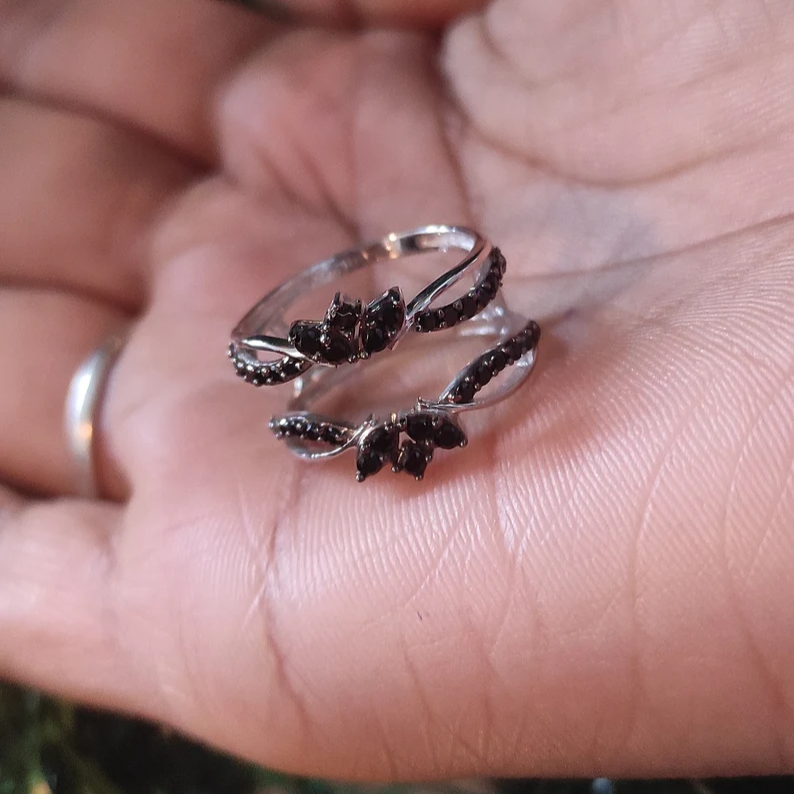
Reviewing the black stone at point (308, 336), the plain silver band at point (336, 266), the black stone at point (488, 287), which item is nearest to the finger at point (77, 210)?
the plain silver band at point (336, 266)

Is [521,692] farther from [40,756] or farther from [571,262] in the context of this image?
[40,756]

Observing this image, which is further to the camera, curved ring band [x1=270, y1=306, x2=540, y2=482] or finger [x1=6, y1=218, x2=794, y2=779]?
curved ring band [x1=270, y1=306, x2=540, y2=482]

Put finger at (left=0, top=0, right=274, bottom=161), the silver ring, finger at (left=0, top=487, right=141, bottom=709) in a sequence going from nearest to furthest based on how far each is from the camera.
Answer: finger at (left=0, top=487, right=141, bottom=709) → the silver ring → finger at (left=0, top=0, right=274, bottom=161)

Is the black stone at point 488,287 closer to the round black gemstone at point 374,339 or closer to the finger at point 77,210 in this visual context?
the round black gemstone at point 374,339

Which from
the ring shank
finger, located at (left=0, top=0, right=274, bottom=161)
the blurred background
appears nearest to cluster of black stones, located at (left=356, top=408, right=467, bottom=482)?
the ring shank

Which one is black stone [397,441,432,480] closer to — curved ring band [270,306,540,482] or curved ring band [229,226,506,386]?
curved ring band [270,306,540,482]

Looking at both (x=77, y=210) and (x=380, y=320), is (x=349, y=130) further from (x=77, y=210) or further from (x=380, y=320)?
(x=380, y=320)
